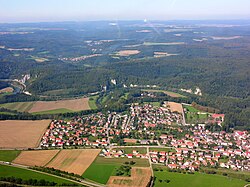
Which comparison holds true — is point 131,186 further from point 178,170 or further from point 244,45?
point 244,45

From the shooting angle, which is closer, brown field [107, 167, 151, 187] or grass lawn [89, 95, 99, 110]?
brown field [107, 167, 151, 187]

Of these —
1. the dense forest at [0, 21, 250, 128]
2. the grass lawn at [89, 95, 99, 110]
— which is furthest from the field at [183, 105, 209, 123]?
the grass lawn at [89, 95, 99, 110]

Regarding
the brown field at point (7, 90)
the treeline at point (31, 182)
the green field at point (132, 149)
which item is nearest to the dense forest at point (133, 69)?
the brown field at point (7, 90)

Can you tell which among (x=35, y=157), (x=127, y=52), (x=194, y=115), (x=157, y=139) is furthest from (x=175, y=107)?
(x=127, y=52)

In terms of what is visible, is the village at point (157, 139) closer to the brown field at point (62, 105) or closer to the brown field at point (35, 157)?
the brown field at point (35, 157)

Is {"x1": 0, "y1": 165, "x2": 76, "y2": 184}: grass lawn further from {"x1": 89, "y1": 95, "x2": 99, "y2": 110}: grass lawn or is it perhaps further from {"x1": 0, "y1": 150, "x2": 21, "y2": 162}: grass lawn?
{"x1": 89, "y1": 95, "x2": 99, "y2": 110}: grass lawn

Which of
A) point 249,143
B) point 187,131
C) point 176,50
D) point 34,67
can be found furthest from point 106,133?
point 176,50
